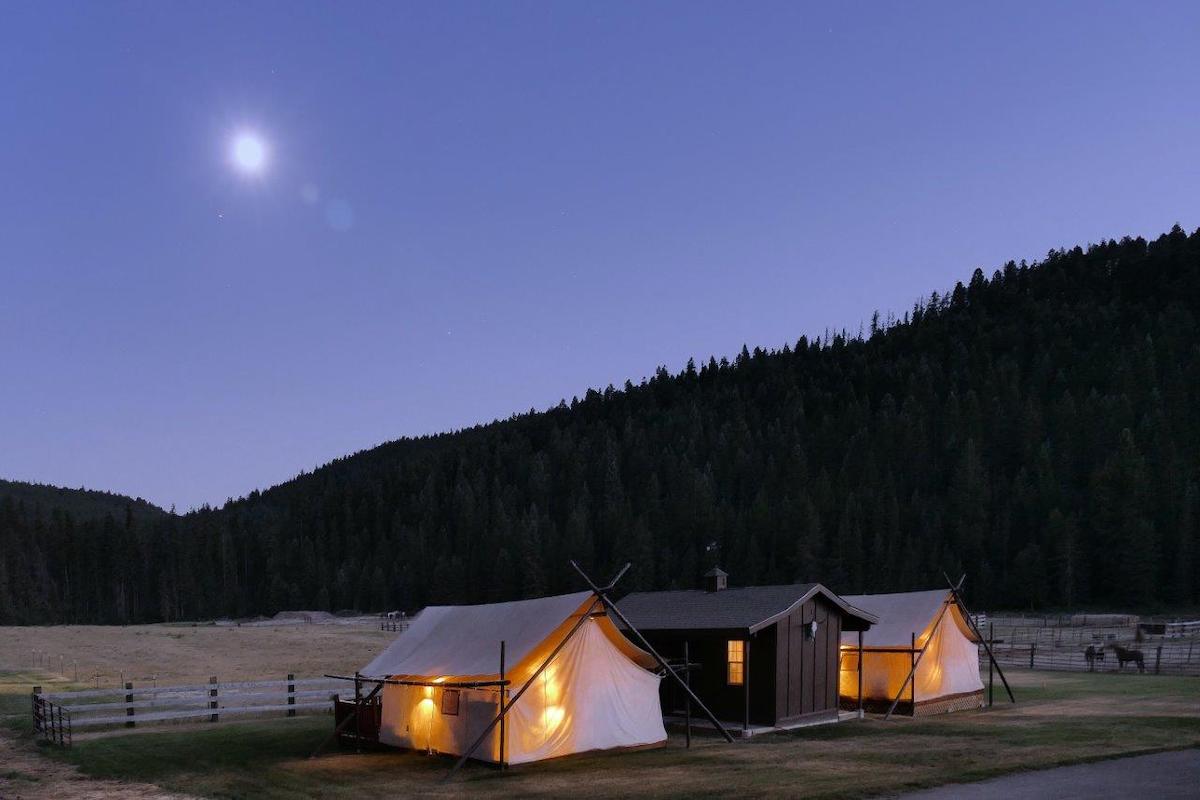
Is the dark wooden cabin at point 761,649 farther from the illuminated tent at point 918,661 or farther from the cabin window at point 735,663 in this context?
the illuminated tent at point 918,661

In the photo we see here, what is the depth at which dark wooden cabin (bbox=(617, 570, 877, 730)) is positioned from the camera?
2534 centimetres

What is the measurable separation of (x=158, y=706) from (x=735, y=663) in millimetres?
17280

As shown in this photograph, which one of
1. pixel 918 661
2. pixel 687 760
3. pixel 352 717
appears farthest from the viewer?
pixel 918 661

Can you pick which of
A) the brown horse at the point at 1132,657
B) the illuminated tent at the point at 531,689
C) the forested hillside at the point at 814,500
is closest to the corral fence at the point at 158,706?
the illuminated tent at the point at 531,689

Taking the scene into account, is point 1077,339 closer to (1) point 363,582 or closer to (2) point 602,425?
(2) point 602,425

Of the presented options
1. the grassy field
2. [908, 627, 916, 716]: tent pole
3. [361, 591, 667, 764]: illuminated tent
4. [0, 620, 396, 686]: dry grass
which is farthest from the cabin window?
[0, 620, 396, 686]: dry grass

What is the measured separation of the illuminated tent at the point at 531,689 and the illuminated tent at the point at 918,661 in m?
10.8

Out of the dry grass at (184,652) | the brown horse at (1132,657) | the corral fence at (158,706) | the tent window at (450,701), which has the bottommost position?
the dry grass at (184,652)

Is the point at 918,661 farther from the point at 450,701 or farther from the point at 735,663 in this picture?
the point at 450,701

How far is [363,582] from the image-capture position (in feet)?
445

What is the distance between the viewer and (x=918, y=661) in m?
29.0

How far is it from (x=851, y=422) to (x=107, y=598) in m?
Answer: 124

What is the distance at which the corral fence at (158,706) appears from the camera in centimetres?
2405

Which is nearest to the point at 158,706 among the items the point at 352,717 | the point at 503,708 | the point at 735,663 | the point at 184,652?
the point at 352,717
